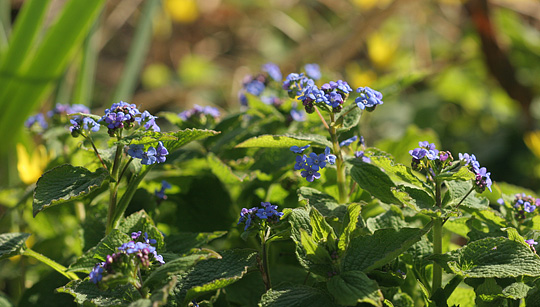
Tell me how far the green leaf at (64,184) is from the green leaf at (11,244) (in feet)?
0.31

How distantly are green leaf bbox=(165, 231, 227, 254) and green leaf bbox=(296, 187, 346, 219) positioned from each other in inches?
6.6

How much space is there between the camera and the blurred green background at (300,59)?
5.89ft

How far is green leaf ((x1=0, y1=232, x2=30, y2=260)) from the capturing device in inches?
37.0

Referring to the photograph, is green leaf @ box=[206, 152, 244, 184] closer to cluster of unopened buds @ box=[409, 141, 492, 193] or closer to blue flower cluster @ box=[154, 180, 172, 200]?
blue flower cluster @ box=[154, 180, 172, 200]

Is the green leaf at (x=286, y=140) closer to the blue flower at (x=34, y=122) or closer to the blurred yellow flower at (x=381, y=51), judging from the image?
the blue flower at (x=34, y=122)

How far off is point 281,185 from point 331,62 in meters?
1.98

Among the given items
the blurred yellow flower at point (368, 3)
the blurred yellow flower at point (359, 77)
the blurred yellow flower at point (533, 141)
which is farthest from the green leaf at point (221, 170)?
the blurred yellow flower at point (368, 3)

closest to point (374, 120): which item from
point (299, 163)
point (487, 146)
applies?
point (487, 146)

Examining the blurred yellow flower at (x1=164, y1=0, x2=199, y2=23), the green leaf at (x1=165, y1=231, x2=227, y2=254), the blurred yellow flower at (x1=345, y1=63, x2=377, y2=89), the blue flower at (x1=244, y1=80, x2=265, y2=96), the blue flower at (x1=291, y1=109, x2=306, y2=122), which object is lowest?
the green leaf at (x1=165, y1=231, x2=227, y2=254)

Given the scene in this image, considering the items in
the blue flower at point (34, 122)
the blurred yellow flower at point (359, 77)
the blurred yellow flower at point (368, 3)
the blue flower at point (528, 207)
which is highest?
the blurred yellow flower at point (368, 3)

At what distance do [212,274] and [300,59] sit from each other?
249cm

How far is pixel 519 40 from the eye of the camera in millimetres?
2793

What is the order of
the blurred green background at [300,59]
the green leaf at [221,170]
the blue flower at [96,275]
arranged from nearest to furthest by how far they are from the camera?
the blue flower at [96,275]
the green leaf at [221,170]
the blurred green background at [300,59]

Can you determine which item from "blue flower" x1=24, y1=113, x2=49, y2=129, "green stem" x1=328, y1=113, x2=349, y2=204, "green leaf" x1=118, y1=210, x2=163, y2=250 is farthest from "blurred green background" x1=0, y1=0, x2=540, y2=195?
"green leaf" x1=118, y1=210, x2=163, y2=250
